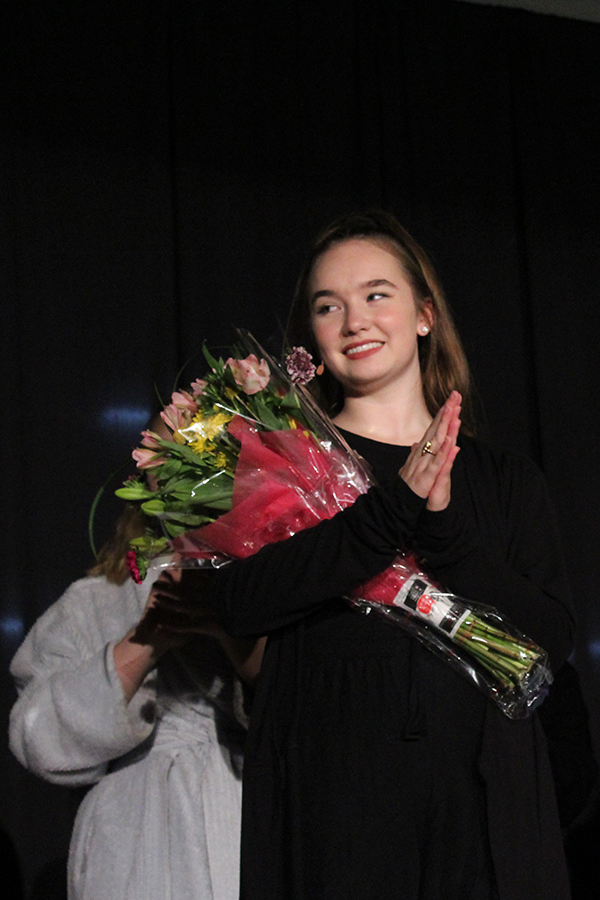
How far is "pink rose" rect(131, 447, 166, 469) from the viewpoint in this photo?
4.96ft

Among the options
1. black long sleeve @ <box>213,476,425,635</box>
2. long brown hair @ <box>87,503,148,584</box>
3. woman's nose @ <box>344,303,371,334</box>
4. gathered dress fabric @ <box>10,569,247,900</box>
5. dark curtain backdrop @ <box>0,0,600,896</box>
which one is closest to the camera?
black long sleeve @ <box>213,476,425,635</box>

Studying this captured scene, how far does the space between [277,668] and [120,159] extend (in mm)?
1934

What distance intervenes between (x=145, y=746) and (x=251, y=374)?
818 mm

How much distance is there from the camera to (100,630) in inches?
78.3

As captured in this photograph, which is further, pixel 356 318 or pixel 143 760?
pixel 143 760

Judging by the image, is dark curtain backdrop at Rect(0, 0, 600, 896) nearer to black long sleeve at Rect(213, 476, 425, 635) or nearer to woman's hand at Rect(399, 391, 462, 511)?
black long sleeve at Rect(213, 476, 425, 635)

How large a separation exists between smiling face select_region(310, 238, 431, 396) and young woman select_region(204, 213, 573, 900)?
0.30m

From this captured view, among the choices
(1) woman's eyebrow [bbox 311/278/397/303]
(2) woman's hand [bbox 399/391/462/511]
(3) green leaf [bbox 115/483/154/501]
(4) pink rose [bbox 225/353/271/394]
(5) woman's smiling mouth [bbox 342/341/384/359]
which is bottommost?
(3) green leaf [bbox 115/483/154/501]

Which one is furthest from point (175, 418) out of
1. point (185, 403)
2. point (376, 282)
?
point (376, 282)

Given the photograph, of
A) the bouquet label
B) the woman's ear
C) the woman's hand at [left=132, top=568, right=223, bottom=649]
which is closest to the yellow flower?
the woman's hand at [left=132, top=568, right=223, bottom=649]

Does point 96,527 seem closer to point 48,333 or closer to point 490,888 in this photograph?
point 48,333

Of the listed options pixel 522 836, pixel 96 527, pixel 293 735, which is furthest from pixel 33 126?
pixel 522 836

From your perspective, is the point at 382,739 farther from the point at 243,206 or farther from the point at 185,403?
the point at 243,206

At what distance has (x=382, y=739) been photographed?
1360mm
